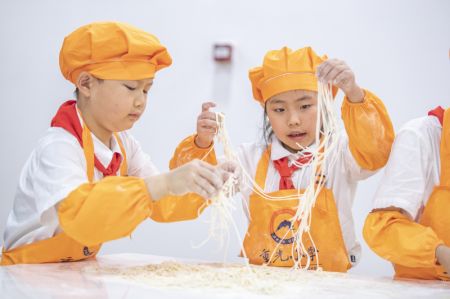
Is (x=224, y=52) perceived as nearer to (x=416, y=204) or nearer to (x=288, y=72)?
(x=288, y=72)

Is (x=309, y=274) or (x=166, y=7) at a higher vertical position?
(x=166, y=7)

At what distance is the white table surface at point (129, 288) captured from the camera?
1.00 meters

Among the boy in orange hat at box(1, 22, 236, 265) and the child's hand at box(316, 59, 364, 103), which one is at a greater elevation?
the child's hand at box(316, 59, 364, 103)

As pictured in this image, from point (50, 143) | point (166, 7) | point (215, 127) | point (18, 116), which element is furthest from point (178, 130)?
point (50, 143)

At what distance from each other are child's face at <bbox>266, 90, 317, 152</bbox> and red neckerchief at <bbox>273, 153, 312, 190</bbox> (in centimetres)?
5

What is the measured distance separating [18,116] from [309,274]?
1924mm

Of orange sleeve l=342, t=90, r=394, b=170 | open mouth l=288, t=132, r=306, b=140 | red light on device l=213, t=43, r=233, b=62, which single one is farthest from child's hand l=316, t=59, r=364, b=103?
red light on device l=213, t=43, r=233, b=62

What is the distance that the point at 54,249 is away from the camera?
54.5 inches

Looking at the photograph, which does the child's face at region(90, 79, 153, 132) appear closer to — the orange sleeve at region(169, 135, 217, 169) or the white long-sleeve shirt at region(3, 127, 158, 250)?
the white long-sleeve shirt at region(3, 127, 158, 250)

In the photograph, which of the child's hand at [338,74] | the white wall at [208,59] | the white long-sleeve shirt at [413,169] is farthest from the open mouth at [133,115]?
the white wall at [208,59]

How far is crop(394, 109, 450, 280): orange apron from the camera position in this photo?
1224mm

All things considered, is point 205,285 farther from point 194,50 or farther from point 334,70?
point 194,50

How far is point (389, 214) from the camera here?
124 centimetres

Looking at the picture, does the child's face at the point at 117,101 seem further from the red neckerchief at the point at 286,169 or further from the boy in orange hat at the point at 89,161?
the red neckerchief at the point at 286,169
